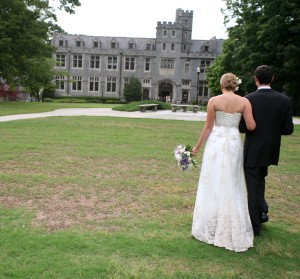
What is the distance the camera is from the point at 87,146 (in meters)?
11.0

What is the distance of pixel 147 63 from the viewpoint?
62.1m

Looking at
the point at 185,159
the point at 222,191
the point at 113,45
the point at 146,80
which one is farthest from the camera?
the point at 113,45

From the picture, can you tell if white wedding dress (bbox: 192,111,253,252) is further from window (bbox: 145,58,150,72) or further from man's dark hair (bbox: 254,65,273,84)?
window (bbox: 145,58,150,72)

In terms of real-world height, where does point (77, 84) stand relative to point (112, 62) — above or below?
below

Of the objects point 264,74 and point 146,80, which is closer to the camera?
point 264,74

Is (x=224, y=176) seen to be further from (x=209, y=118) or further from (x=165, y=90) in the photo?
(x=165, y=90)

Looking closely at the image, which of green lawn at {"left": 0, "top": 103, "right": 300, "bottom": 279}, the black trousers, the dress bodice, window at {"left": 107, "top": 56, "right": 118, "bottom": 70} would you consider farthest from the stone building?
the dress bodice

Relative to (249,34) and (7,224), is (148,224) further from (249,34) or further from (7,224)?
(249,34)

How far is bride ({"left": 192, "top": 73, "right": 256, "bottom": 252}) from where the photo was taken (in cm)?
443

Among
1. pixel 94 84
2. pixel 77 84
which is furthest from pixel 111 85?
pixel 77 84

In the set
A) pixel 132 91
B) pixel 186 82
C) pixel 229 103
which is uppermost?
pixel 186 82

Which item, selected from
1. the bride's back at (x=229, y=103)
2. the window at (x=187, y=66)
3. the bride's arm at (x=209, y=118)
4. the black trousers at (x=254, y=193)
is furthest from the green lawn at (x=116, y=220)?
the window at (x=187, y=66)

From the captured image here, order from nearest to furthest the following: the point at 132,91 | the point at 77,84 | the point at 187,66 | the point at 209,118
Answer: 1. the point at 209,118
2. the point at 132,91
3. the point at 187,66
4. the point at 77,84

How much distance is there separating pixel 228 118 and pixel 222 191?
88 cm
